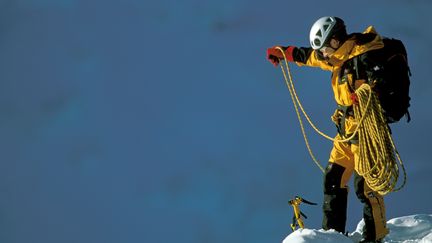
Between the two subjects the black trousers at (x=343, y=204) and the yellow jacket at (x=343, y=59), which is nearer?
the yellow jacket at (x=343, y=59)

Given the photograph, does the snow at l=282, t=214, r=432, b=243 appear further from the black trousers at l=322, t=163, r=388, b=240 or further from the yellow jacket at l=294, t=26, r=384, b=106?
the yellow jacket at l=294, t=26, r=384, b=106

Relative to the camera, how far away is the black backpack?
8586 mm

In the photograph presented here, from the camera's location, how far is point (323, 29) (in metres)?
8.79

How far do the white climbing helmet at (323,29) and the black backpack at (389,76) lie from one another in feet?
1.60

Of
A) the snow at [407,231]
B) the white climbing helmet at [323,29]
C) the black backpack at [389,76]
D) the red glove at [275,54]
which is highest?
the red glove at [275,54]

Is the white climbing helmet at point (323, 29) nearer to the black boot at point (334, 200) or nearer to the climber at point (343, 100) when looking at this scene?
the climber at point (343, 100)

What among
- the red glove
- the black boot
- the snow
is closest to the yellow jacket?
the red glove

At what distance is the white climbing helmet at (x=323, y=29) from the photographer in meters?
8.77

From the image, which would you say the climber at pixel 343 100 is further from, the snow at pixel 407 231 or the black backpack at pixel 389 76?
the snow at pixel 407 231

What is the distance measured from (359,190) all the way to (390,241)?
1041mm

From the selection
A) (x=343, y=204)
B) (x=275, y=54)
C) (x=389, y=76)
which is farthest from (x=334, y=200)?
(x=275, y=54)

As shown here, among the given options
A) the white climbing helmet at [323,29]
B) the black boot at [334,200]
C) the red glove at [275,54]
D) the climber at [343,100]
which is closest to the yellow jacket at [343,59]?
the climber at [343,100]

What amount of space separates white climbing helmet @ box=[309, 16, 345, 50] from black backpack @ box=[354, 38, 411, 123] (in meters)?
0.49

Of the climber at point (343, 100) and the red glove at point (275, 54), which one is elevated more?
the red glove at point (275, 54)
